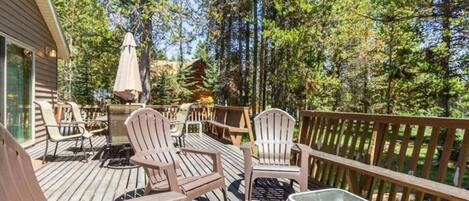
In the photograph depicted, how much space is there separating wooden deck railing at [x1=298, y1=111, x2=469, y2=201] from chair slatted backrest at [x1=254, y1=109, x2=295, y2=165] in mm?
505

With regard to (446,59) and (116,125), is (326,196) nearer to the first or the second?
(116,125)

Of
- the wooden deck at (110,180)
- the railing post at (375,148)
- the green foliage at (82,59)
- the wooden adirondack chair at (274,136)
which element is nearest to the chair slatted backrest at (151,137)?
the wooden deck at (110,180)

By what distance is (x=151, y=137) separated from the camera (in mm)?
3389

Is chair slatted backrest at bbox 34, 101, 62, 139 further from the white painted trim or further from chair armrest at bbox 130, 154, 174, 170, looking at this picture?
chair armrest at bbox 130, 154, 174, 170

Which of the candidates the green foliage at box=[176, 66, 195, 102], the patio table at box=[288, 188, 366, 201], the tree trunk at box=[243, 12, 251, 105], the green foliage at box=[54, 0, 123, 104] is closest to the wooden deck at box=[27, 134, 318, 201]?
the patio table at box=[288, 188, 366, 201]

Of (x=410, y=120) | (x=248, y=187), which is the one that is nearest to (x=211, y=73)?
(x=248, y=187)

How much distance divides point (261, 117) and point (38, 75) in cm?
600

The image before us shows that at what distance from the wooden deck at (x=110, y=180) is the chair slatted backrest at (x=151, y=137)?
625mm

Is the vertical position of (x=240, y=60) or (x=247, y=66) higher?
(x=240, y=60)

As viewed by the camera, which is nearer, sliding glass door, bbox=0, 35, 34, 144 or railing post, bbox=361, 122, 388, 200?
railing post, bbox=361, 122, 388, 200

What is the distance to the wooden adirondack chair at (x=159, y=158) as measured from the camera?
109 inches

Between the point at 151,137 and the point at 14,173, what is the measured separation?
7.00ft

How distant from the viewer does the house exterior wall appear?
6.20m

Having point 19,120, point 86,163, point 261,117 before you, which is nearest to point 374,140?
point 261,117
